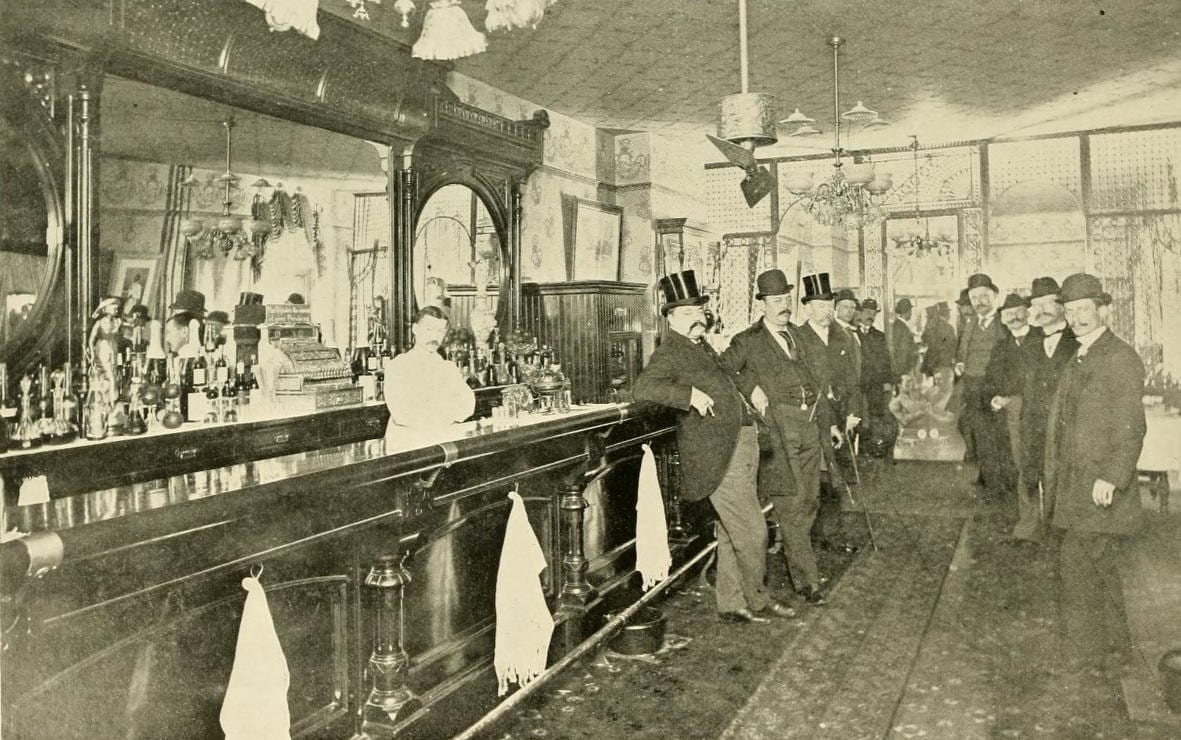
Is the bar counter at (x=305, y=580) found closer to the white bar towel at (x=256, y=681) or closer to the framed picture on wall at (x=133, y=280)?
the white bar towel at (x=256, y=681)

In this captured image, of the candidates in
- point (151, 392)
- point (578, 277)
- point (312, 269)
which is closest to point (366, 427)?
point (312, 269)

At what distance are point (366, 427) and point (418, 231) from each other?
160 centimetres

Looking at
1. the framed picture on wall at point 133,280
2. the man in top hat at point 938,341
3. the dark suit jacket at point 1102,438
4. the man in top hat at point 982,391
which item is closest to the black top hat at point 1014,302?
the man in top hat at point 982,391

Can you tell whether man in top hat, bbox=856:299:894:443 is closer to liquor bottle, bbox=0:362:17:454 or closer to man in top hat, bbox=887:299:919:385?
man in top hat, bbox=887:299:919:385

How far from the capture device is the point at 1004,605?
480 cm

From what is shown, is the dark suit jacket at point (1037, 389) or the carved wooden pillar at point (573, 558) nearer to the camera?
the carved wooden pillar at point (573, 558)

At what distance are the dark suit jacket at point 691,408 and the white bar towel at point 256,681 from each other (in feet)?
8.41

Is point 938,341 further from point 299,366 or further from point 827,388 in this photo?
point 299,366

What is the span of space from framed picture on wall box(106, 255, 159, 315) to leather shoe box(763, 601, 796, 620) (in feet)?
11.3

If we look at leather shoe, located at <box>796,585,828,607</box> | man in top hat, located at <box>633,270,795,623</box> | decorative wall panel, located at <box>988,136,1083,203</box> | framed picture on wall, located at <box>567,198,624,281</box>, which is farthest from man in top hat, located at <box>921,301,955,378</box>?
man in top hat, located at <box>633,270,795,623</box>

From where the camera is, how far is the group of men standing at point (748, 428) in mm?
4621

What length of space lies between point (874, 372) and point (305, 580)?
721 centimetres

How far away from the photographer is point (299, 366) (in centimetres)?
491

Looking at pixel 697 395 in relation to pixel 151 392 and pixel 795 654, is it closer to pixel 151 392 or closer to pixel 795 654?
pixel 795 654
